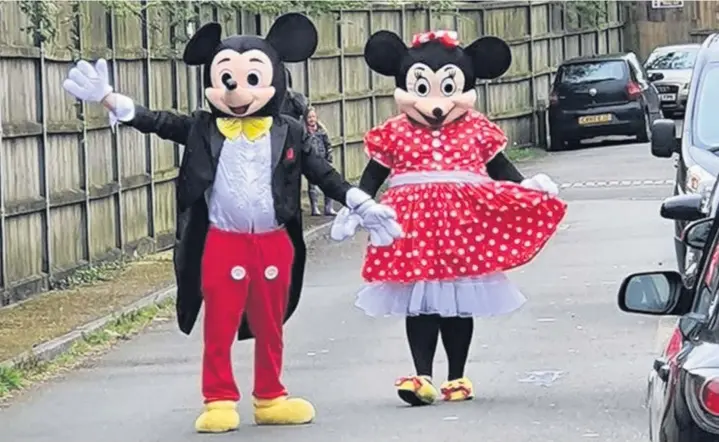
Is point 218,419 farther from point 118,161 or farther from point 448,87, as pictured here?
point 118,161

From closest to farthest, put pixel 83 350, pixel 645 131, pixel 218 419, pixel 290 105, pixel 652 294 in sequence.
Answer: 1. pixel 652 294
2. pixel 218 419
3. pixel 290 105
4. pixel 83 350
5. pixel 645 131

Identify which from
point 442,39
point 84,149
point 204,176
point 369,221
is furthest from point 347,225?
point 84,149

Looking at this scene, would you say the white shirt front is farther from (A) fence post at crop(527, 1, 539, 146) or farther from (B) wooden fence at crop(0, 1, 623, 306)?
(A) fence post at crop(527, 1, 539, 146)

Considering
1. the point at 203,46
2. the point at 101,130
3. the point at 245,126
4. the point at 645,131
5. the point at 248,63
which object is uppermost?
the point at 203,46

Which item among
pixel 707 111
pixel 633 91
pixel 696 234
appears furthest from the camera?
pixel 633 91

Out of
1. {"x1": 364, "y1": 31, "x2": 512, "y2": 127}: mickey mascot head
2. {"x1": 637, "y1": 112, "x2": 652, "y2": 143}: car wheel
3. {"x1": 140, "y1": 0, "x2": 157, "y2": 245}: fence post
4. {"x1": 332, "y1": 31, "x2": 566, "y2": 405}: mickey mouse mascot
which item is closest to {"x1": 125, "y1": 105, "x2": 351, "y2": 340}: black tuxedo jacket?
{"x1": 332, "y1": 31, "x2": 566, "y2": 405}: mickey mouse mascot

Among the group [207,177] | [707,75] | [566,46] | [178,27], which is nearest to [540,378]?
[207,177]

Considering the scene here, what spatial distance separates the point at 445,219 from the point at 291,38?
4.23 ft

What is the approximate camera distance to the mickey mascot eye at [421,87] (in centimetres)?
966

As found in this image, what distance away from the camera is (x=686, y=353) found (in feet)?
14.9

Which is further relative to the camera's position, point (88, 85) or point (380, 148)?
point (380, 148)

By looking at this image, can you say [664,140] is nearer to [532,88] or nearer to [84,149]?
[84,149]

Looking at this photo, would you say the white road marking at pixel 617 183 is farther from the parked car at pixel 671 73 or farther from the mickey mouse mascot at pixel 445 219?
the mickey mouse mascot at pixel 445 219

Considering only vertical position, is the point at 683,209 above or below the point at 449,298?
A: above
